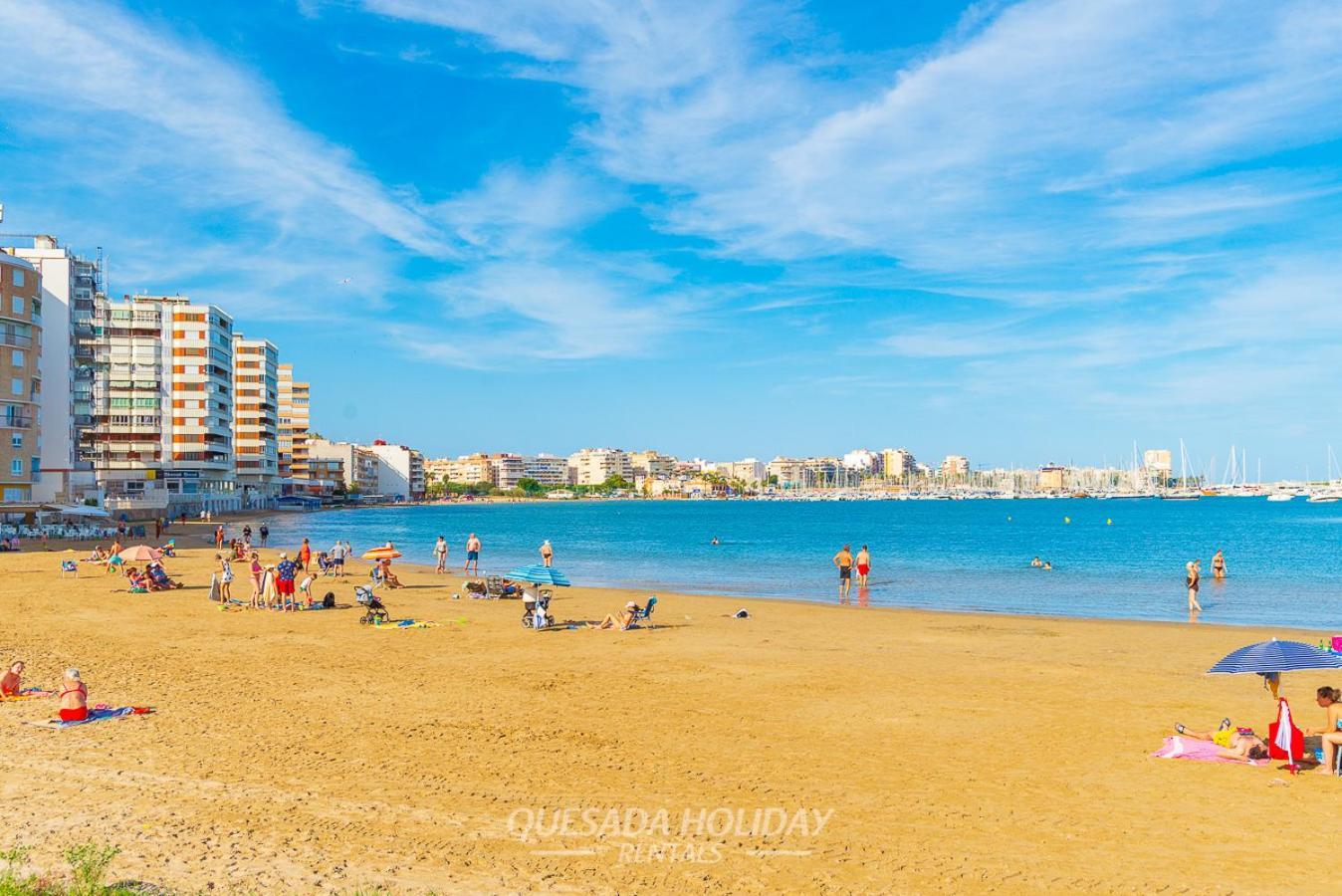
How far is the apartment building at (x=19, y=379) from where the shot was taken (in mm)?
56500

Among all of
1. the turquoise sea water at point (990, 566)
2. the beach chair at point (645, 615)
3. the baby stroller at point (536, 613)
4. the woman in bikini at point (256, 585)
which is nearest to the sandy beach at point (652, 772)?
the baby stroller at point (536, 613)

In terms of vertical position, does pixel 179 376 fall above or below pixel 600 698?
above

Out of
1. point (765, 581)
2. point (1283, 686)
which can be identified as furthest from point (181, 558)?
point (1283, 686)

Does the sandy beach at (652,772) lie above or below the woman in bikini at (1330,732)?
below

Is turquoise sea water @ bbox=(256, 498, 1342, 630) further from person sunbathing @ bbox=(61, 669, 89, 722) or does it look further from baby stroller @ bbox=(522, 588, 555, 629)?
person sunbathing @ bbox=(61, 669, 89, 722)

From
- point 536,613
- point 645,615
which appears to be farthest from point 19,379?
point 645,615

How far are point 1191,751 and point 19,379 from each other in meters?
65.4

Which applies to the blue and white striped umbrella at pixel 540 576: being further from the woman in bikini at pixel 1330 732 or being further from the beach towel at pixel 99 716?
the woman in bikini at pixel 1330 732

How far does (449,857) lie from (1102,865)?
230 inches

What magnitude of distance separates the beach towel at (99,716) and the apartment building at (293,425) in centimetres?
17049

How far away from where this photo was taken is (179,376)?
103 metres

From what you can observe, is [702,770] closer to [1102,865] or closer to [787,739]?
[787,739]

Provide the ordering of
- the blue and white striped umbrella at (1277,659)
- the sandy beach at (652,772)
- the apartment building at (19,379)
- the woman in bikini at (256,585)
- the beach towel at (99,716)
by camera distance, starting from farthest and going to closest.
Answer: the apartment building at (19,379)
the woman in bikini at (256,585)
the beach towel at (99,716)
the blue and white striped umbrella at (1277,659)
the sandy beach at (652,772)

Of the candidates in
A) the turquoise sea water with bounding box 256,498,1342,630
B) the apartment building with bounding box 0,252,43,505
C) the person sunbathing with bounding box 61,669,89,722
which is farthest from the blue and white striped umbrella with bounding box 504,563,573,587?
the apartment building with bounding box 0,252,43,505
